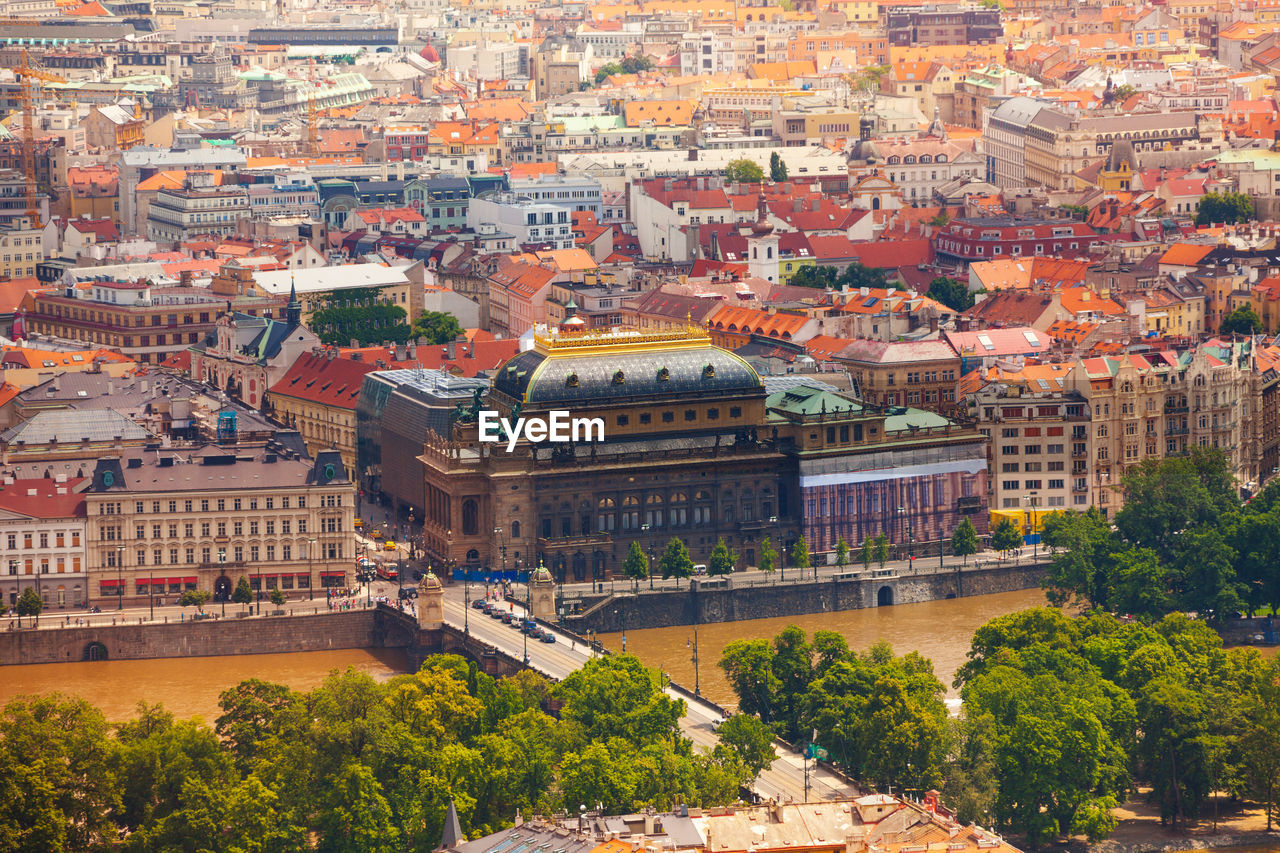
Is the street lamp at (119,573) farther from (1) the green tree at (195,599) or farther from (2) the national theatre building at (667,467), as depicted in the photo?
(2) the national theatre building at (667,467)

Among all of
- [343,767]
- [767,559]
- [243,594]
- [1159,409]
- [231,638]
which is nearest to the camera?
[343,767]

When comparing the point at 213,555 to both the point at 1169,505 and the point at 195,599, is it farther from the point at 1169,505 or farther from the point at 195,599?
the point at 1169,505

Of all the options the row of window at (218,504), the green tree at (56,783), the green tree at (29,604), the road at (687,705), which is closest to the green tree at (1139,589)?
the road at (687,705)

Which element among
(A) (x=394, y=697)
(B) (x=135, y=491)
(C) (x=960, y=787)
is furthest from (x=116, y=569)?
(C) (x=960, y=787)

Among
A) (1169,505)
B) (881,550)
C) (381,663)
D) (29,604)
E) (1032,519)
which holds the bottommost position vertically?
(381,663)

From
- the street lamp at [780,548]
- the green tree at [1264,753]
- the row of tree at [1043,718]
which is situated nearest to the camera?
the row of tree at [1043,718]

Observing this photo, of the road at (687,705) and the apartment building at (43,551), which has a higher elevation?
the apartment building at (43,551)

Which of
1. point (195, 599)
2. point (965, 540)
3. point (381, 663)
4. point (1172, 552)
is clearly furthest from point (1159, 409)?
point (195, 599)

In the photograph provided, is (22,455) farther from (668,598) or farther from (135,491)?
(668,598)
